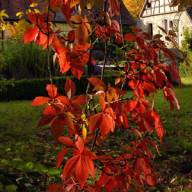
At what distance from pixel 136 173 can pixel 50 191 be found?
435mm

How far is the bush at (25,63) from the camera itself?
14867mm

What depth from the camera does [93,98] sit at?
2.02 m

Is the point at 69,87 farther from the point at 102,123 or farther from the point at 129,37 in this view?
the point at 129,37

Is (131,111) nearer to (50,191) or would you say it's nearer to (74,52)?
(74,52)

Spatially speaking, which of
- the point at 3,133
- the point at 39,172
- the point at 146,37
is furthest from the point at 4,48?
the point at 146,37

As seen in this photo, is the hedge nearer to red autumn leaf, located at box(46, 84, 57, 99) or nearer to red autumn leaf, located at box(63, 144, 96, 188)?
red autumn leaf, located at box(46, 84, 57, 99)

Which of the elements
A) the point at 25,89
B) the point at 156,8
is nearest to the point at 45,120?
the point at 25,89

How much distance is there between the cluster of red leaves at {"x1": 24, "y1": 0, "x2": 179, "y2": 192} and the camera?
5.28ft

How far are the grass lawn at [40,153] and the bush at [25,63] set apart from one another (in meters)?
4.17

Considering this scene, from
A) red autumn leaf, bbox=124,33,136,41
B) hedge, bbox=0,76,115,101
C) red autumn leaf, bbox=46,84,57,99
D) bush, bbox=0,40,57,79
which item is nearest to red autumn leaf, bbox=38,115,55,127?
red autumn leaf, bbox=46,84,57,99

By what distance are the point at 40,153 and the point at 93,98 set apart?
4.46m

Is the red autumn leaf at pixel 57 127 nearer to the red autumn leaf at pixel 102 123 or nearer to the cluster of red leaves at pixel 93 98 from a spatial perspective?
the cluster of red leaves at pixel 93 98

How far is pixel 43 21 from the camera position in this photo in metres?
1.76

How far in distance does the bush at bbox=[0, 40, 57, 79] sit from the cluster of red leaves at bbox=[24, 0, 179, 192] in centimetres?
1296
